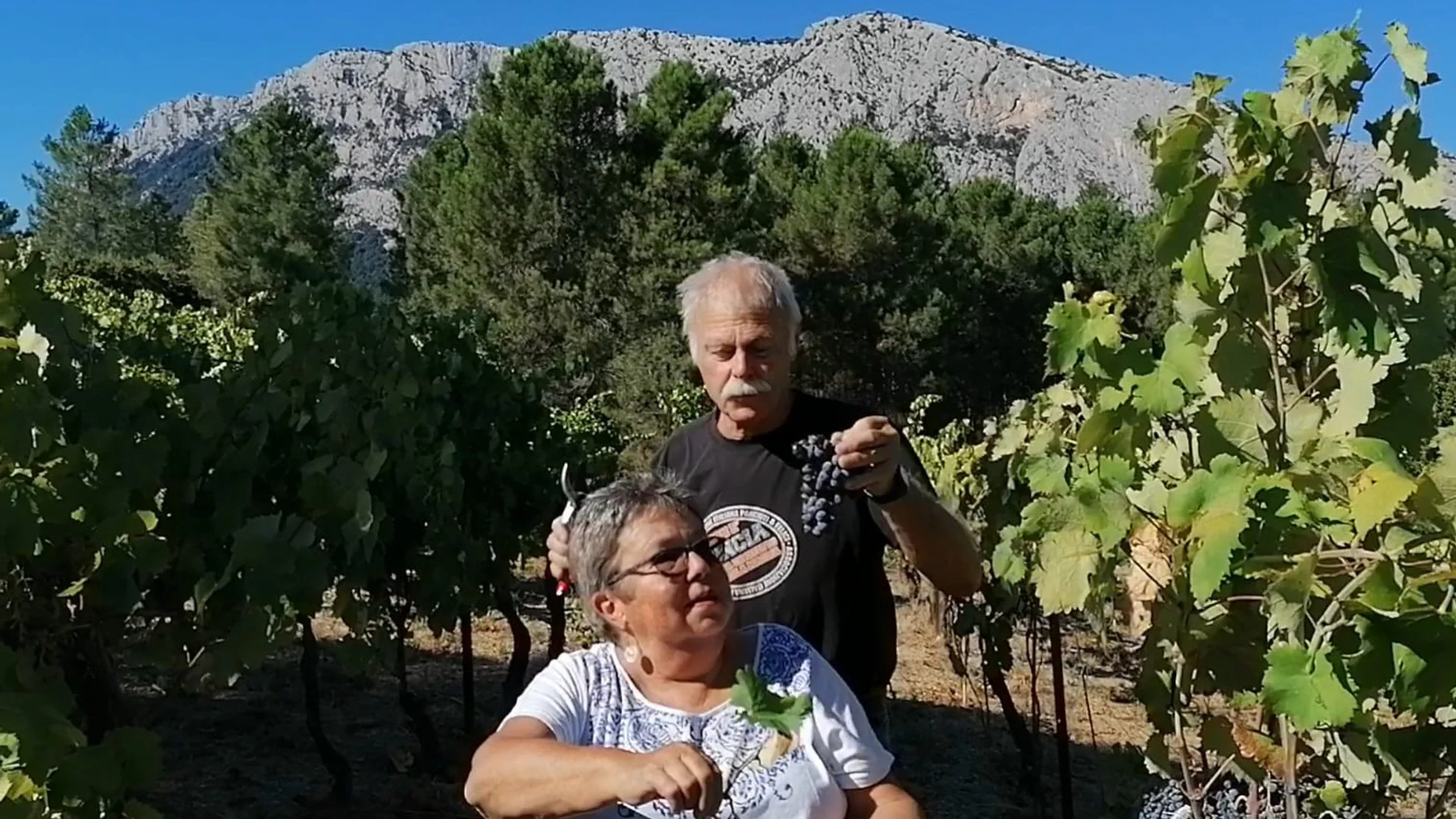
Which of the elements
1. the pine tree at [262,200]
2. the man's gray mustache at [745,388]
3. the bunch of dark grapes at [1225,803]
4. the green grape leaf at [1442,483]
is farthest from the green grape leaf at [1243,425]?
the pine tree at [262,200]

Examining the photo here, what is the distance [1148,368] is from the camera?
2.03m

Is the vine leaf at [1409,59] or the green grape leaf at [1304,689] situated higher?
the vine leaf at [1409,59]

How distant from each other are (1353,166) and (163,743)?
420cm

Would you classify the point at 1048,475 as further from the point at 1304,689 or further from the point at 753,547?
the point at 1304,689

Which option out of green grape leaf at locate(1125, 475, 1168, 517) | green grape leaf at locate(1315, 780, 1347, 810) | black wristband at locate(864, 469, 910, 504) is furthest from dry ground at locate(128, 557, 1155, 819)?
black wristband at locate(864, 469, 910, 504)

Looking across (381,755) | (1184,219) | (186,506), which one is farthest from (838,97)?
(1184,219)

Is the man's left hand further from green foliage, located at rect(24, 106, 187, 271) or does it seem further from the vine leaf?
green foliage, located at rect(24, 106, 187, 271)

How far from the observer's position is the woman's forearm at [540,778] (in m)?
1.61

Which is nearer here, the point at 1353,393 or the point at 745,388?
the point at 1353,393

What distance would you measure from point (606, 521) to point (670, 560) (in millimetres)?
113

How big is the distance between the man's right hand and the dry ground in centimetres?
146

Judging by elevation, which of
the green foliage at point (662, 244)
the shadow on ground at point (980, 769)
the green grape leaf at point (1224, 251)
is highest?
the green foliage at point (662, 244)

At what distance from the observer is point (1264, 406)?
2035mm

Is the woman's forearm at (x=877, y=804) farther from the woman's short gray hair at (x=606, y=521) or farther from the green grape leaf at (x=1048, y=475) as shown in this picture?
the green grape leaf at (x=1048, y=475)
